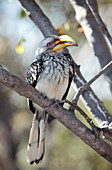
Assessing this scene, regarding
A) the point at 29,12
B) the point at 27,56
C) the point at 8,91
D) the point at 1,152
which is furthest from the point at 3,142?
the point at 29,12

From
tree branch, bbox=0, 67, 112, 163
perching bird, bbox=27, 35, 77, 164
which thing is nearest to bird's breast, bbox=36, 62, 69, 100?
perching bird, bbox=27, 35, 77, 164

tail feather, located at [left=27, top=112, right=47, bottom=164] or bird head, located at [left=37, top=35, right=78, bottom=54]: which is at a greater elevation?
bird head, located at [left=37, top=35, right=78, bottom=54]

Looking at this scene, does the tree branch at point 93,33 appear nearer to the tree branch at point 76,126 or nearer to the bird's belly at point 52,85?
the bird's belly at point 52,85

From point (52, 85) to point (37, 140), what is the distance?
0.52m

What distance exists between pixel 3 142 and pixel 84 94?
3428mm

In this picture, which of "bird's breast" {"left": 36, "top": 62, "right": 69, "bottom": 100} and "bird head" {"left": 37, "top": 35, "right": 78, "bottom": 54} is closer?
"bird's breast" {"left": 36, "top": 62, "right": 69, "bottom": 100}

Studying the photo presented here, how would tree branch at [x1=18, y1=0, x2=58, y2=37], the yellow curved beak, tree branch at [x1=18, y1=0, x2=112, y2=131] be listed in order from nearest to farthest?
tree branch at [x1=18, y1=0, x2=112, y2=131] < the yellow curved beak < tree branch at [x1=18, y1=0, x2=58, y2=37]

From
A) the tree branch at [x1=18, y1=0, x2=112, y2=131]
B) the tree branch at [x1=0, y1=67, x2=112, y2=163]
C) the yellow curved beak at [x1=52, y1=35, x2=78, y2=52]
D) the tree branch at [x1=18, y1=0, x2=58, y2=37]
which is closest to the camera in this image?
the tree branch at [x1=0, y1=67, x2=112, y2=163]

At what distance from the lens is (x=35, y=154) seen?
2.73 metres

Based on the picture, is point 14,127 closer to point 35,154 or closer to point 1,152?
point 1,152

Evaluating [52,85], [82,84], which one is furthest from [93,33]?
[52,85]

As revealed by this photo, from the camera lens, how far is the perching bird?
2732mm

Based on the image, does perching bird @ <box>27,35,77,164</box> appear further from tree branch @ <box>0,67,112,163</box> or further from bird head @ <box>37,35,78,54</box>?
tree branch @ <box>0,67,112,163</box>

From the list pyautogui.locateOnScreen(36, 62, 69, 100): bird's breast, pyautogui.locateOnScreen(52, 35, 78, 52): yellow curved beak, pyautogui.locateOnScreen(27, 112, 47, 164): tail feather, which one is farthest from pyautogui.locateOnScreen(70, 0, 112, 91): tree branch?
pyautogui.locateOnScreen(27, 112, 47, 164): tail feather
